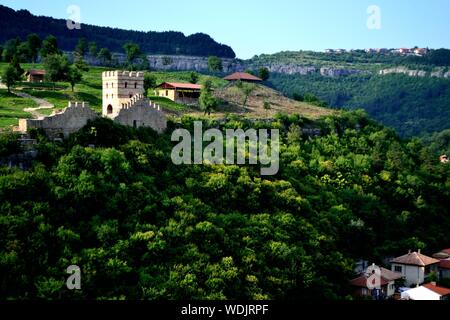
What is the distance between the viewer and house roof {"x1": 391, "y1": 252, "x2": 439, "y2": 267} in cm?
4156

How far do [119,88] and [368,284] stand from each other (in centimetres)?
2225

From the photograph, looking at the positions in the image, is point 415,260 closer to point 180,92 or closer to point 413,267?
point 413,267

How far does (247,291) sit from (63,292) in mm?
9861

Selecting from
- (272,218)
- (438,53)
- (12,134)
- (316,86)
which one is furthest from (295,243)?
(438,53)

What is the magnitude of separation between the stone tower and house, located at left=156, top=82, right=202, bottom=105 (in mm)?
18001

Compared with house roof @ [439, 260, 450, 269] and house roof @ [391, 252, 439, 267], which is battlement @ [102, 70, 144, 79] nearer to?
house roof @ [391, 252, 439, 267]

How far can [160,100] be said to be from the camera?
2409 inches

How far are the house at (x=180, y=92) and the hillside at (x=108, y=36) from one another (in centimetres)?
7467

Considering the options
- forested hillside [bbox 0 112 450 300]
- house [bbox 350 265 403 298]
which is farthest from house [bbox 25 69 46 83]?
house [bbox 350 265 403 298]

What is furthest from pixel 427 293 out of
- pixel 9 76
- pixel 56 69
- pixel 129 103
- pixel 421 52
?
pixel 421 52

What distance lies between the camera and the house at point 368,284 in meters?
36.8

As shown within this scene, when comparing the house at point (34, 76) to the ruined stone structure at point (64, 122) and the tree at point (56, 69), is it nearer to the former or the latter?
the tree at point (56, 69)

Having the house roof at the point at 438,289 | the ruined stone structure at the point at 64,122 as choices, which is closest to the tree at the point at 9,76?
the ruined stone structure at the point at 64,122

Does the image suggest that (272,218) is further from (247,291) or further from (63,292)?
(63,292)
